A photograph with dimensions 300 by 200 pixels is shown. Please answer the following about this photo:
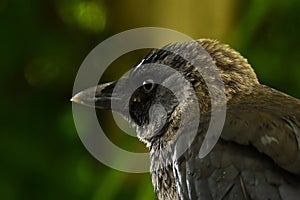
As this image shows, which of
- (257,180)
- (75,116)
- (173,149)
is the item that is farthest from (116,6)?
(257,180)

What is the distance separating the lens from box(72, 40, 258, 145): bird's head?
106 inches

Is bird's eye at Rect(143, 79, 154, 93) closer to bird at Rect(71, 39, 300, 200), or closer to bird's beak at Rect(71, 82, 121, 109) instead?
bird at Rect(71, 39, 300, 200)

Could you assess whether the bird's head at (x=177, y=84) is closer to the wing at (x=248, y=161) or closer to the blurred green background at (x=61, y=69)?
the wing at (x=248, y=161)

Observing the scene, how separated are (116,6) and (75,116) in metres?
0.44

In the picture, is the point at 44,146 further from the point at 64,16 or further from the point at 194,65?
the point at 194,65

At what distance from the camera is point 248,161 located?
241 centimetres

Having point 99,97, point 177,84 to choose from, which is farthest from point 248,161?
point 99,97

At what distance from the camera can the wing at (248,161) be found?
2367mm

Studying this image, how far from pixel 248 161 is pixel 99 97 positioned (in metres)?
0.62

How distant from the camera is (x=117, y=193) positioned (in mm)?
3711

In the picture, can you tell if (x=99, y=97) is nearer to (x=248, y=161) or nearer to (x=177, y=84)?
(x=177, y=84)

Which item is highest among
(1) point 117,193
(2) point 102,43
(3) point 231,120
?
(3) point 231,120

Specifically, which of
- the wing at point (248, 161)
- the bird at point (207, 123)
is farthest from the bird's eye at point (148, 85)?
the wing at point (248, 161)

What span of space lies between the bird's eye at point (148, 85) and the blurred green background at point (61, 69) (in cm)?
99
